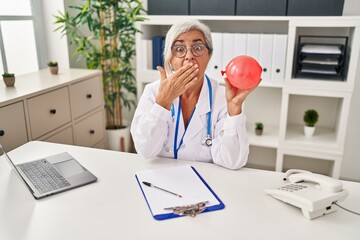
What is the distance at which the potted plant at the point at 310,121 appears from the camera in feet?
8.36

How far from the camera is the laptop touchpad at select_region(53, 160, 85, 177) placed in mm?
1269

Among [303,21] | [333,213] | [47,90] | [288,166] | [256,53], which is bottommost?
[288,166]

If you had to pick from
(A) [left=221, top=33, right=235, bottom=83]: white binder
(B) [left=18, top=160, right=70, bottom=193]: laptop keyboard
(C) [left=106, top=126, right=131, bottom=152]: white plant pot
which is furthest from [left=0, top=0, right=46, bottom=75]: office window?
(A) [left=221, top=33, right=235, bottom=83]: white binder

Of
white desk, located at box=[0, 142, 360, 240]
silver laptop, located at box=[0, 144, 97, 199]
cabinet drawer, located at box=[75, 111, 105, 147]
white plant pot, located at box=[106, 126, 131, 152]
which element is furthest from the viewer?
white plant pot, located at box=[106, 126, 131, 152]

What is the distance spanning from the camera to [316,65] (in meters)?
2.41

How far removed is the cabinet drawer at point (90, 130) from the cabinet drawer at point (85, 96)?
77 mm

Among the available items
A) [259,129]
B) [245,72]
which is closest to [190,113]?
[245,72]

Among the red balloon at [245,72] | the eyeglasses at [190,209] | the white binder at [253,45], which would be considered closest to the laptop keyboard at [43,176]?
the eyeglasses at [190,209]

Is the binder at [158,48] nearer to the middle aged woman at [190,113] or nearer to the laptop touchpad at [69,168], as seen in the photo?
the middle aged woman at [190,113]

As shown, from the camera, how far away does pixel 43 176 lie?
48.9 inches

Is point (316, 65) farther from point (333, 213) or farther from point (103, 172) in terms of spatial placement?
point (103, 172)

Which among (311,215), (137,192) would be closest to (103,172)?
(137,192)

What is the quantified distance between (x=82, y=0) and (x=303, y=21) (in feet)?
6.19

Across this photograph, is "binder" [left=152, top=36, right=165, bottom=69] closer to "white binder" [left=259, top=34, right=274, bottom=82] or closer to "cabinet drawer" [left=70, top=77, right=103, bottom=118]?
"cabinet drawer" [left=70, top=77, right=103, bottom=118]
